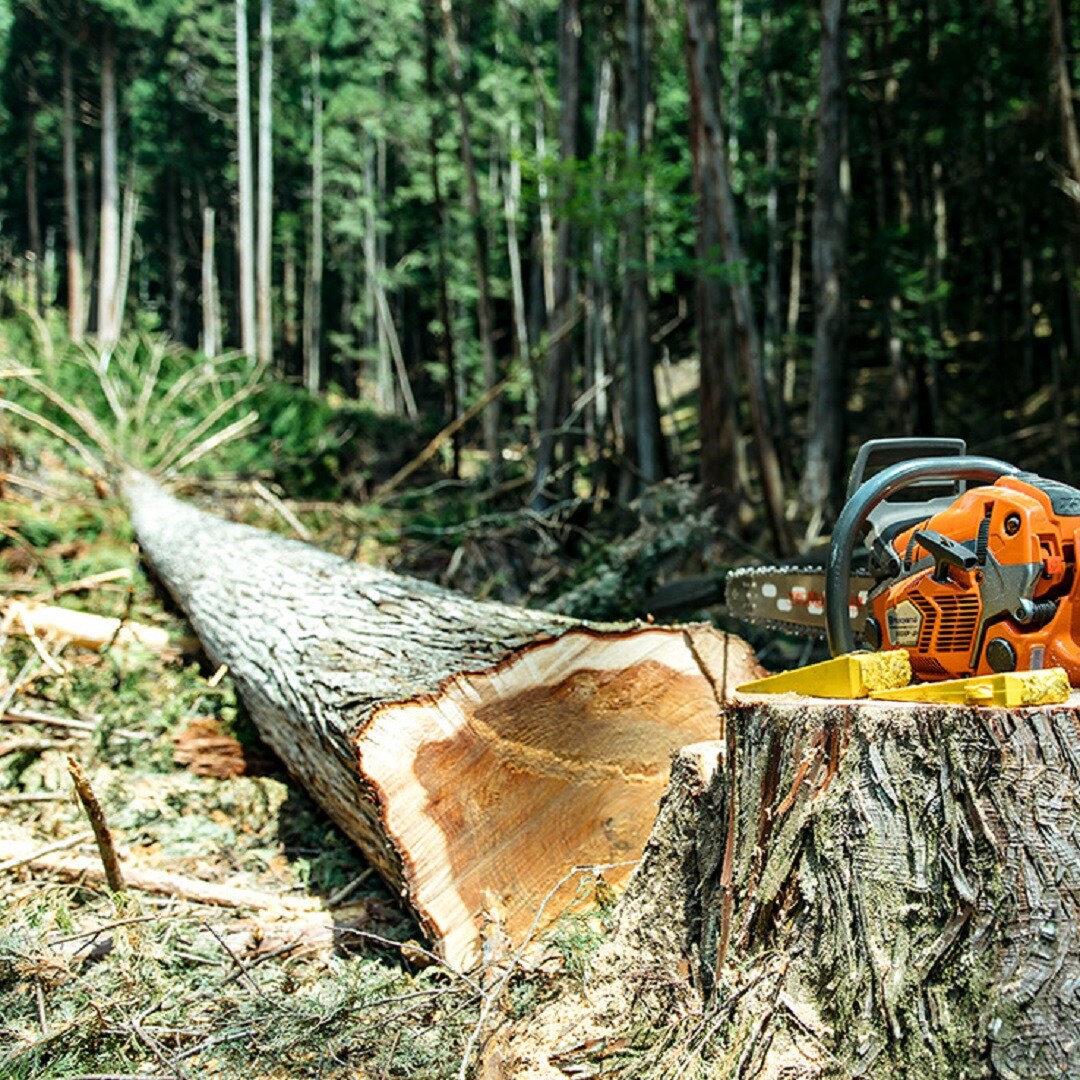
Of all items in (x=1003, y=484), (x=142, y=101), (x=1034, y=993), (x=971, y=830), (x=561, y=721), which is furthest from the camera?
(x=142, y=101)

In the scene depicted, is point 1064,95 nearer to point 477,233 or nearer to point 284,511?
point 477,233

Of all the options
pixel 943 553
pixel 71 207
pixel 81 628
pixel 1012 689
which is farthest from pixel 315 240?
pixel 1012 689

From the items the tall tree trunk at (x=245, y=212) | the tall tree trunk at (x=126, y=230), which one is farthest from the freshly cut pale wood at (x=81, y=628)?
the tall tree trunk at (x=126, y=230)

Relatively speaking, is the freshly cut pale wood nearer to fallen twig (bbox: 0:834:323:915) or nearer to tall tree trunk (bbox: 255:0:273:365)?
fallen twig (bbox: 0:834:323:915)

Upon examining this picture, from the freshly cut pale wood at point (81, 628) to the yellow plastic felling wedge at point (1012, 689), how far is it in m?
4.20

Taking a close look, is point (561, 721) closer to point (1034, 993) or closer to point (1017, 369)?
point (1034, 993)

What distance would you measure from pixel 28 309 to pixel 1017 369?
16998mm

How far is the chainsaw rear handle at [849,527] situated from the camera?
2236 millimetres

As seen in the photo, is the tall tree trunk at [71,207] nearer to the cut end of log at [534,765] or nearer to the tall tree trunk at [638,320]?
the tall tree trunk at [638,320]

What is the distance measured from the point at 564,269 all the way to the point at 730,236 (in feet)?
7.33

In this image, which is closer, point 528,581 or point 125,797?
point 125,797

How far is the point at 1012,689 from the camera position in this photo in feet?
5.76

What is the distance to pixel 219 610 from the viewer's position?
4547 millimetres

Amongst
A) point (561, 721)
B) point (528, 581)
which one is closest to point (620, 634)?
point (561, 721)
